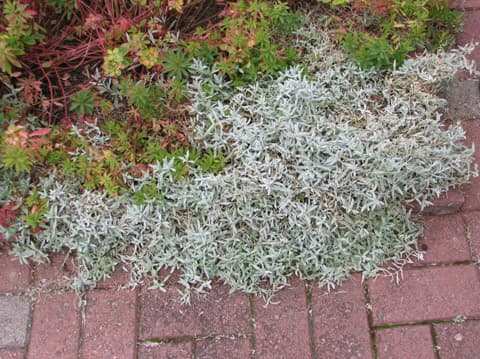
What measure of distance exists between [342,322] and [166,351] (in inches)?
31.0

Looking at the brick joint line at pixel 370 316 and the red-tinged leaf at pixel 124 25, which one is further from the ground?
the red-tinged leaf at pixel 124 25

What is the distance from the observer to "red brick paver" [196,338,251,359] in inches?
92.9

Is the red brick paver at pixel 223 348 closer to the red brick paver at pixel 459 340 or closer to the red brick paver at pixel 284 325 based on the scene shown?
the red brick paver at pixel 284 325

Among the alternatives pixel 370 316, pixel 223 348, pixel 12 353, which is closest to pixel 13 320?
pixel 12 353

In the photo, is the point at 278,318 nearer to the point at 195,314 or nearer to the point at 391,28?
the point at 195,314

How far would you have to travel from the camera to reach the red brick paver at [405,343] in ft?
7.64

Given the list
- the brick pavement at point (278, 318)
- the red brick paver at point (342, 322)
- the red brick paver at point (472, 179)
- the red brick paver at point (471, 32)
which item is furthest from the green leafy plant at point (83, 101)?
the red brick paver at point (471, 32)

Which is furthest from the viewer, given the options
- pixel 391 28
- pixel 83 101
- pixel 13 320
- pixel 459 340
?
pixel 391 28

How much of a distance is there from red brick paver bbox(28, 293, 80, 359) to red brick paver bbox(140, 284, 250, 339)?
31cm

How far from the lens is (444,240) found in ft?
8.21

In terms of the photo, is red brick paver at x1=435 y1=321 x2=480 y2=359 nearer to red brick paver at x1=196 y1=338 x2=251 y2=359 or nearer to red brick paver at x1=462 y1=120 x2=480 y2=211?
red brick paver at x1=462 y1=120 x2=480 y2=211

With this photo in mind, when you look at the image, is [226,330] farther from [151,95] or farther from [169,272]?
[151,95]

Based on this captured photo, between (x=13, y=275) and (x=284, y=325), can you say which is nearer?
(x=284, y=325)

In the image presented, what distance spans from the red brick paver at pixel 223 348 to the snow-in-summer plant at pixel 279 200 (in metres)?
0.23
